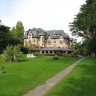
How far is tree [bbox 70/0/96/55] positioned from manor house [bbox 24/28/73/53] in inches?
996

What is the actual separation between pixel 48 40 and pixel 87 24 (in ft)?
132

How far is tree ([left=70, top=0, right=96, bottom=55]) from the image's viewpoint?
69250 mm

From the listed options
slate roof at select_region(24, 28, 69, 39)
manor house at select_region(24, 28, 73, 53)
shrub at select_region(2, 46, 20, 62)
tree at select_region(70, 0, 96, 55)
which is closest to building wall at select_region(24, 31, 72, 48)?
manor house at select_region(24, 28, 73, 53)

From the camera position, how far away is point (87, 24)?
70.6 metres

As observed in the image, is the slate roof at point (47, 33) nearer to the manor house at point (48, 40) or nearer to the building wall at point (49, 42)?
the manor house at point (48, 40)

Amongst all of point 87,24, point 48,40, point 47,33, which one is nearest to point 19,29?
point 47,33

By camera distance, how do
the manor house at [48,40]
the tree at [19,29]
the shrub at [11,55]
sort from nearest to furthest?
1. the shrub at [11,55]
2. the manor house at [48,40]
3. the tree at [19,29]

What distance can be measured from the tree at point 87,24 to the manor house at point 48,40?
2531cm

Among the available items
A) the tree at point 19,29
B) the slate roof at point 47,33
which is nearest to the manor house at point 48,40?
the slate roof at point 47,33

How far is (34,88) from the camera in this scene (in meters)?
18.1

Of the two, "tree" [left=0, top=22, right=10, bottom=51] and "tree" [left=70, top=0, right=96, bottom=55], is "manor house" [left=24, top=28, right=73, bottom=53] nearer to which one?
"tree" [left=70, top=0, right=96, bottom=55]

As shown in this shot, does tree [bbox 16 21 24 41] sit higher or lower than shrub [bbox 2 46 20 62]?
higher

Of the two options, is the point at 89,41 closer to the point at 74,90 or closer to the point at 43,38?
the point at 43,38

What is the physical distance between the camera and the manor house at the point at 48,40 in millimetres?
106375
